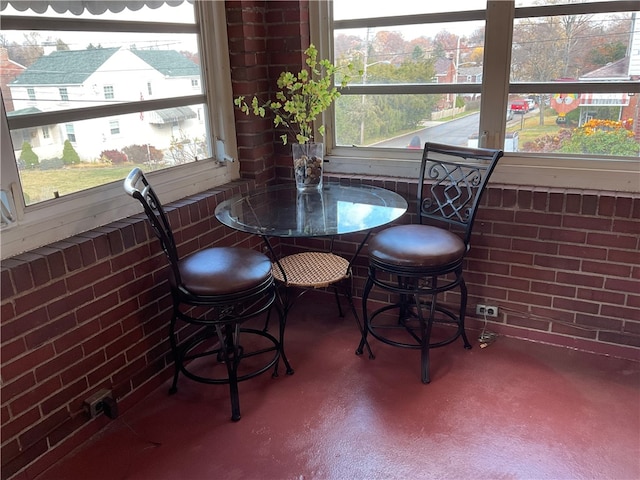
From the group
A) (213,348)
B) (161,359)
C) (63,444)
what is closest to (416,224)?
(213,348)

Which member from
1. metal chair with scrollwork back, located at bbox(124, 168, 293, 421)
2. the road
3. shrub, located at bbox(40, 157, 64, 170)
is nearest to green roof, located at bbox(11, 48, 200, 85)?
shrub, located at bbox(40, 157, 64, 170)

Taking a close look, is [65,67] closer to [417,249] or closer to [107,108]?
[107,108]

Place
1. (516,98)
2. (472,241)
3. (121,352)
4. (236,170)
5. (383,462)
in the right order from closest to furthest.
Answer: (383,462) → (121,352) → (516,98) → (472,241) → (236,170)

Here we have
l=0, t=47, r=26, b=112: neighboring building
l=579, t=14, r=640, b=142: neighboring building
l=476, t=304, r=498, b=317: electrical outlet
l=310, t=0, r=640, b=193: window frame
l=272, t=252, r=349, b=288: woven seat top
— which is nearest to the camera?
l=0, t=47, r=26, b=112: neighboring building

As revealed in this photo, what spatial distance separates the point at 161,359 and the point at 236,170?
3.59ft

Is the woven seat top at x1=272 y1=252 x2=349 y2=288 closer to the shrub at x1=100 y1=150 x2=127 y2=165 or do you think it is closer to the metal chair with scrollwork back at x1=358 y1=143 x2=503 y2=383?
the metal chair with scrollwork back at x1=358 y1=143 x2=503 y2=383

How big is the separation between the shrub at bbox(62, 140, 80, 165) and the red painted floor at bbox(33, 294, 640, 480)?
108 centimetres

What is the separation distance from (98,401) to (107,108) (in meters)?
1.19

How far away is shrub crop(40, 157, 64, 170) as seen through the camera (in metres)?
1.89

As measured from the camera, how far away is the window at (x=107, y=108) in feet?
5.91

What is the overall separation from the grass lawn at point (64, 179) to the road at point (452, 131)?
1510mm

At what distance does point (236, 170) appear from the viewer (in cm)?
283

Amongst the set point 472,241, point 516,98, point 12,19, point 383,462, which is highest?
point 12,19

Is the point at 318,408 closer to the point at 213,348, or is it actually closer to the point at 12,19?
the point at 213,348
